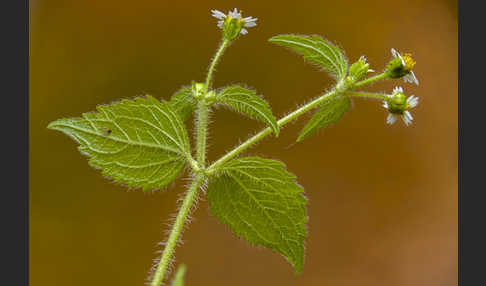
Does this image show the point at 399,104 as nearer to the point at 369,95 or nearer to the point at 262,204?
the point at 369,95

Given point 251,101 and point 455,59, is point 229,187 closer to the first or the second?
point 251,101

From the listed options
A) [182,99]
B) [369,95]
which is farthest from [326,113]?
[182,99]

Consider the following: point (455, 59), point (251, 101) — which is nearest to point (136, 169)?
point (251, 101)

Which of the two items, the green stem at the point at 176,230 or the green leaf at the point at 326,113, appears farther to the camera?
the green leaf at the point at 326,113

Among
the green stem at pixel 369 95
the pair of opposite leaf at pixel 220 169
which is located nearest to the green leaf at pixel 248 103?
the pair of opposite leaf at pixel 220 169

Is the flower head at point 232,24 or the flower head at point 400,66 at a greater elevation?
the flower head at point 232,24

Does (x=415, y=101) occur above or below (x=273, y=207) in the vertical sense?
above

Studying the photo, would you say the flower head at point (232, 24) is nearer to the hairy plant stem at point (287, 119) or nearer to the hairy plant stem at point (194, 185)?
the hairy plant stem at point (194, 185)
